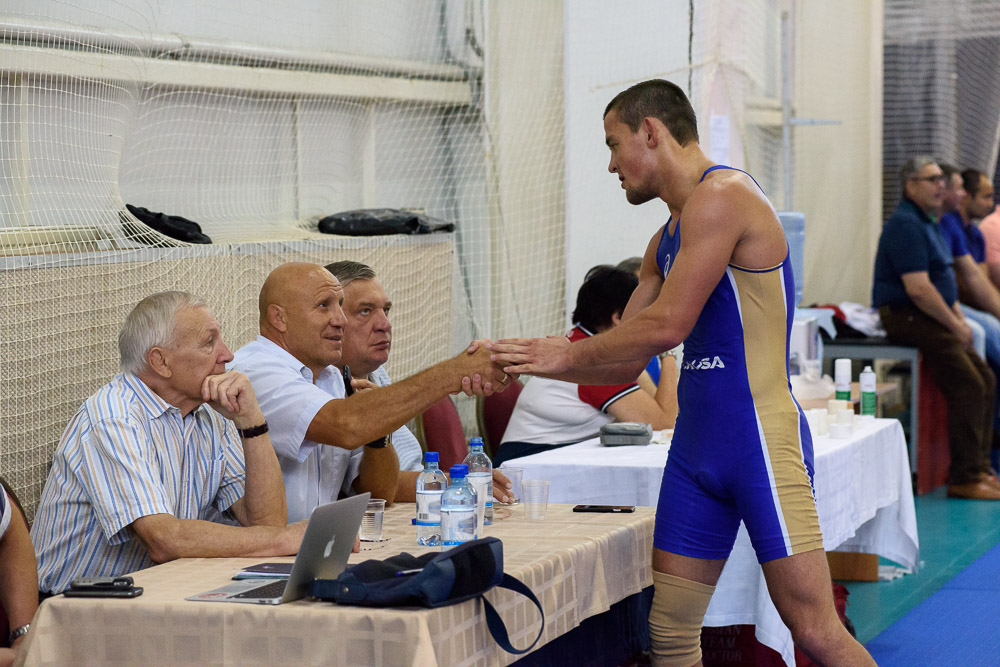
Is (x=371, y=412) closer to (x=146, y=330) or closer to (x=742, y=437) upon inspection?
(x=146, y=330)

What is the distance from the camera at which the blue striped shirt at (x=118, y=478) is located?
103 inches

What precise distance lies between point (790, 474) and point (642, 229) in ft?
12.0

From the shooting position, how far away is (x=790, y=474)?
2697mm

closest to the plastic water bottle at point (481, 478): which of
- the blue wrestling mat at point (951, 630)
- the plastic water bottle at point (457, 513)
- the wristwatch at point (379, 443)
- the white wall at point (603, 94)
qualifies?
the plastic water bottle at point (457, 513)

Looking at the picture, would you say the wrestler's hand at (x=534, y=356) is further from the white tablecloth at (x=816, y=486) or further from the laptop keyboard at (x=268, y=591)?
the laptop keyboard at (x=268, y=591)

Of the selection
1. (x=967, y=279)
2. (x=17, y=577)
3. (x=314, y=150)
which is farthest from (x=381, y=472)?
(x=967, y=279)

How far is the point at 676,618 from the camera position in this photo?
9.23ft

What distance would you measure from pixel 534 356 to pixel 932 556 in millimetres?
3209

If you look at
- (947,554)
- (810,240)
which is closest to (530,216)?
(947,554)

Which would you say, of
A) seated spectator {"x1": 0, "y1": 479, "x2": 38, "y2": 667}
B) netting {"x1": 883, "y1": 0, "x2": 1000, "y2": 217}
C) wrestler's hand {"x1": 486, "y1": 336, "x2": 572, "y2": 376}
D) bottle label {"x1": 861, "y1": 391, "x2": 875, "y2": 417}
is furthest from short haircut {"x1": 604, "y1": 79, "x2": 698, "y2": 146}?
netting {"x1": 883, "y1": 0, "x2": 1000, "y2": 217}

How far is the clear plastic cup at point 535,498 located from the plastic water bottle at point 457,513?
31 cm

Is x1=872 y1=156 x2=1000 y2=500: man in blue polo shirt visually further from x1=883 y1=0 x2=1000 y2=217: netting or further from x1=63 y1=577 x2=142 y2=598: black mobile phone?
x1=63 y1=577 x2=142 y2=598: black mobile phone

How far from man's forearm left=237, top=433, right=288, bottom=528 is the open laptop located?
1.90 ft

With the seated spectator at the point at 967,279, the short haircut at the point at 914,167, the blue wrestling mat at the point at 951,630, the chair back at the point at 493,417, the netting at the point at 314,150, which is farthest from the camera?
the seated spectator at the point at 967,279
